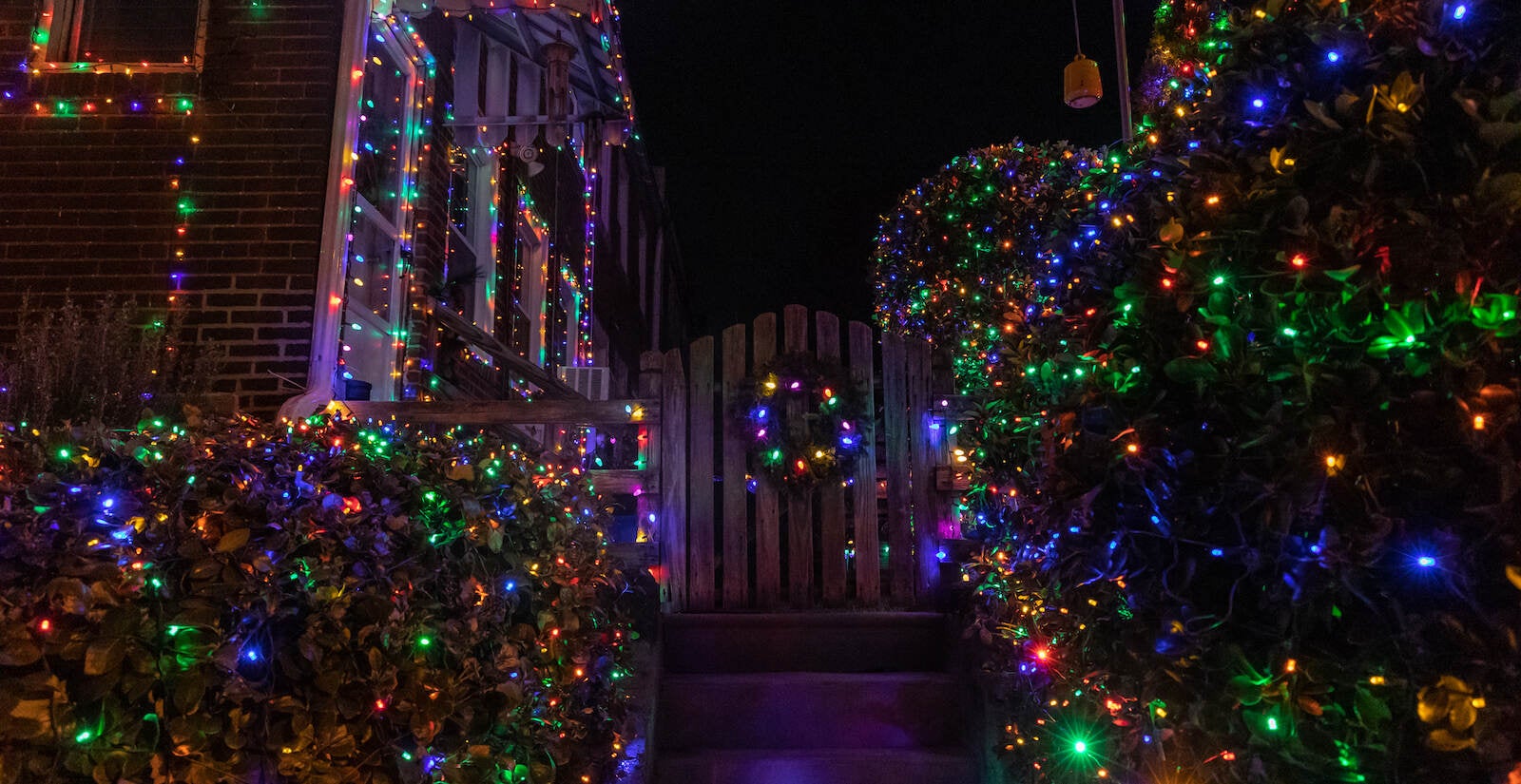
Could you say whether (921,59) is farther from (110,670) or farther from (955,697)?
(110,670)

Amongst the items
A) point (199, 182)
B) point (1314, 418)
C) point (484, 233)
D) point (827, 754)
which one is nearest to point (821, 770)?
point (827, 754)

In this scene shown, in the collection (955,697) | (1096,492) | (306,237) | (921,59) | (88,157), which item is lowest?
(955,697)

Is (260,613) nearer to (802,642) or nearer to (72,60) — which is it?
(802,642)

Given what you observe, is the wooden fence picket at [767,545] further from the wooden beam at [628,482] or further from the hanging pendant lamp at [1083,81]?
the hanging pendant lamp at [1083,81]

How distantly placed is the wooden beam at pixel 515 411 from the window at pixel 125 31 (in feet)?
8.52

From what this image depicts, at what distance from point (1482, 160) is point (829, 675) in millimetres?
3392

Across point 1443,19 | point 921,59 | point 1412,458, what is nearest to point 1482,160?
point 1443,19

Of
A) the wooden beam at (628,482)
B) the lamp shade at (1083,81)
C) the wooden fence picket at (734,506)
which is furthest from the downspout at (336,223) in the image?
the lamp shade at (1083,81)

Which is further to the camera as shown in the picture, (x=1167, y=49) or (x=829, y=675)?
(x=1167, y=49)

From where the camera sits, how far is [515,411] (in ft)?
16.2

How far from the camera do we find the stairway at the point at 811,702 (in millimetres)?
4016

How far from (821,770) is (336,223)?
396cm

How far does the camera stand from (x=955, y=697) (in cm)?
436

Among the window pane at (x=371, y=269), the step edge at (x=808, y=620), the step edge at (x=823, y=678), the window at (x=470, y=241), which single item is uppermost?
the window at (x=470, y=241)
